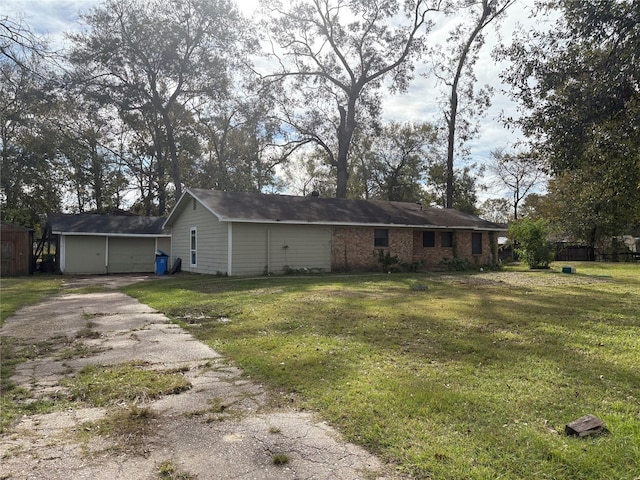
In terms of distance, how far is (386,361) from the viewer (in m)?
5.14

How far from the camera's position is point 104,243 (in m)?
22.2

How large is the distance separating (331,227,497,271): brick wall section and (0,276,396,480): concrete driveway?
14.3 meters

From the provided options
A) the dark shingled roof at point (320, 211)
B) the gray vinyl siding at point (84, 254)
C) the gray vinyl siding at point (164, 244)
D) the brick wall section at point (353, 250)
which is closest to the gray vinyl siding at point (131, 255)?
the gray vinyl siding at point (164, 244)

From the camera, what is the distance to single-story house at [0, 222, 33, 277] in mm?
20469

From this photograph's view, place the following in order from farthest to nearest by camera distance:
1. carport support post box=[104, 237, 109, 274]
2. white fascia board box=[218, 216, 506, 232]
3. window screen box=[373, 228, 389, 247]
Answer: carport support post box=[104, 237, 109, 274]
window screen box=[373, 228, 389, 247]
white fascia board box=[218, 216, 506, 232]

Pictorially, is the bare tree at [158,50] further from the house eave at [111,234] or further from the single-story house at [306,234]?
the single-story house at [306,234]

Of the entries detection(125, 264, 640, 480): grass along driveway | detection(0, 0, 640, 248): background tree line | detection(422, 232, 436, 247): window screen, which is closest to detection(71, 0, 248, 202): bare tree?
detection(0, 0, 640, 248): background tree line

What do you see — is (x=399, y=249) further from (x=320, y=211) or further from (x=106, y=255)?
(x=106, y=255)

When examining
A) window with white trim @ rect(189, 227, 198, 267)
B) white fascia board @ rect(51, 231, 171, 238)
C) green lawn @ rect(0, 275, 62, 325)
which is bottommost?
green lawn @ rect(0, 275, 62, 325)

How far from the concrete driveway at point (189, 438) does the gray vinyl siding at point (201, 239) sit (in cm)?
1202

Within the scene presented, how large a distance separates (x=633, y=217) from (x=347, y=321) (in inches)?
1187

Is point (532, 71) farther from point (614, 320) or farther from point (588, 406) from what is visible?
point (588, 406)

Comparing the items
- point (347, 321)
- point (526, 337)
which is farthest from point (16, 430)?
point (526, 337)

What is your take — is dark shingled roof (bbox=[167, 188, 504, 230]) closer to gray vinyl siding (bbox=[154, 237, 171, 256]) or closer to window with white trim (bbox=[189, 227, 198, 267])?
window with white trim (bbox=[189, 227, 198, 267])
